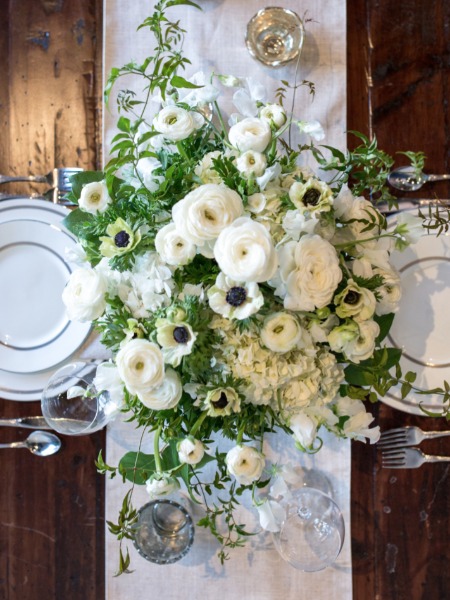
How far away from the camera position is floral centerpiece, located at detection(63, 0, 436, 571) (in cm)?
57

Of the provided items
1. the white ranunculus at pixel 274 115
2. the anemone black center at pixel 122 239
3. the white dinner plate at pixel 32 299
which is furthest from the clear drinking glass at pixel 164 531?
the white ranunculus at pixel 274 115

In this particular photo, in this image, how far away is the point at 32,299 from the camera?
37.0 inches

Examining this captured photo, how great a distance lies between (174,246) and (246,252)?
0.28ft

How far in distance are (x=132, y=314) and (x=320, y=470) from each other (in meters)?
0.46

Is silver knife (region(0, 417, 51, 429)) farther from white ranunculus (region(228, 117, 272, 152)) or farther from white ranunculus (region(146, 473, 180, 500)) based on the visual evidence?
white ranunculus (region(228, 117, 272, 152))

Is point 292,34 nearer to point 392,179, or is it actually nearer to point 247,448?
point 392,179

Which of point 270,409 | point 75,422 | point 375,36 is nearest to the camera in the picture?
point 270,409

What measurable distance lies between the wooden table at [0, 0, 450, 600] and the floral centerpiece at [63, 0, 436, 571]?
320 mm

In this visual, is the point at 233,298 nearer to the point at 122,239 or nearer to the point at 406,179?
the point at 122,239

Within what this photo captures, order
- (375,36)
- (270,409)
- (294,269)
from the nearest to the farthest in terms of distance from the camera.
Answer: (294,269) < (270,409) < (375,36)

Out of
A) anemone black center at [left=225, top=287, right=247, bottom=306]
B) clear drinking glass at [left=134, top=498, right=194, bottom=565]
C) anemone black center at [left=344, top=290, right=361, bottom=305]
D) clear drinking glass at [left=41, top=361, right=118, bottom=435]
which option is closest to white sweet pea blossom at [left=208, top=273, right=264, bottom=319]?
anemone black center at [left=225, top=287, right=247, bottom=306]

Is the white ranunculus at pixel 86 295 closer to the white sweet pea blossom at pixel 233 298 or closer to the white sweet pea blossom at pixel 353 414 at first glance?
the white sweet pea blossom at pixel 233 298

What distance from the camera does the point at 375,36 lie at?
99 centimetres

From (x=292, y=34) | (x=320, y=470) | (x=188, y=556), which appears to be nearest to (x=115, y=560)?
(x=188, y=556)
